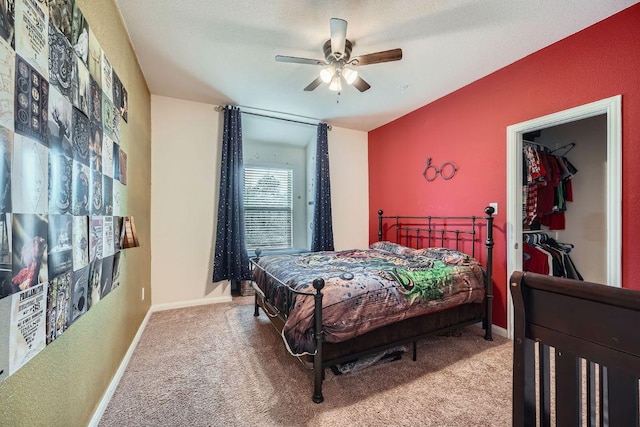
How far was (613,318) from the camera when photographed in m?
0.62

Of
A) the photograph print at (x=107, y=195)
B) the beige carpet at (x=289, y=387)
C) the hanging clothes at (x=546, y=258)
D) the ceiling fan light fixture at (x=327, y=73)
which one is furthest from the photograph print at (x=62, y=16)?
the hanging clothes at (x=546, y=258)

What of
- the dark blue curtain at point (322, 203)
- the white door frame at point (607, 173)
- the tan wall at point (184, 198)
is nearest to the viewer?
the white door frame at point (607, 173)

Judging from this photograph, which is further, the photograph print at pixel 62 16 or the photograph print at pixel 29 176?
the photograph print at pixel 62 16

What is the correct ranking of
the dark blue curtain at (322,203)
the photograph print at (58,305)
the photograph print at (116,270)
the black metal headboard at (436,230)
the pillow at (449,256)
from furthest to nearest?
1. the dark blue curtain at (322,203)
2. the black metal headboard at (436,230)
3. the pillow at (449,256)
4. the photograph print at (116,270)
5. the photograph print at (58,305)

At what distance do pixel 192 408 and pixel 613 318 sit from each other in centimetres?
206

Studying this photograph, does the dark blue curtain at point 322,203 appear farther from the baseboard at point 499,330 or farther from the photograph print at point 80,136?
the photograph print at point 80,136

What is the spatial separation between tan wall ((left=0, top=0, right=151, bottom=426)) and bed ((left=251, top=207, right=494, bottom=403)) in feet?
3.57

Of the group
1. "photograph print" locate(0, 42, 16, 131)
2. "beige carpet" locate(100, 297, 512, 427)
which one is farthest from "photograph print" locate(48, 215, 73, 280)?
"beige carpet" locate(100, 297, 512, 427)

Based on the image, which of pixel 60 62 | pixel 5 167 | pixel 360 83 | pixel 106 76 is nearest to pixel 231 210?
pixel 106 76

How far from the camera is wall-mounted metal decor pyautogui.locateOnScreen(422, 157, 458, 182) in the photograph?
3199mm

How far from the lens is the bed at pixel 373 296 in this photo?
5.69ft

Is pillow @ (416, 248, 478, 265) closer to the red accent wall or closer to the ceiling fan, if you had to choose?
the red accent wall

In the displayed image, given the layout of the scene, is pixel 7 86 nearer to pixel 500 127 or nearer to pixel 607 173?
pixel 607 173

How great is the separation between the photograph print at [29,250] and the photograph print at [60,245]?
0.12 feet
